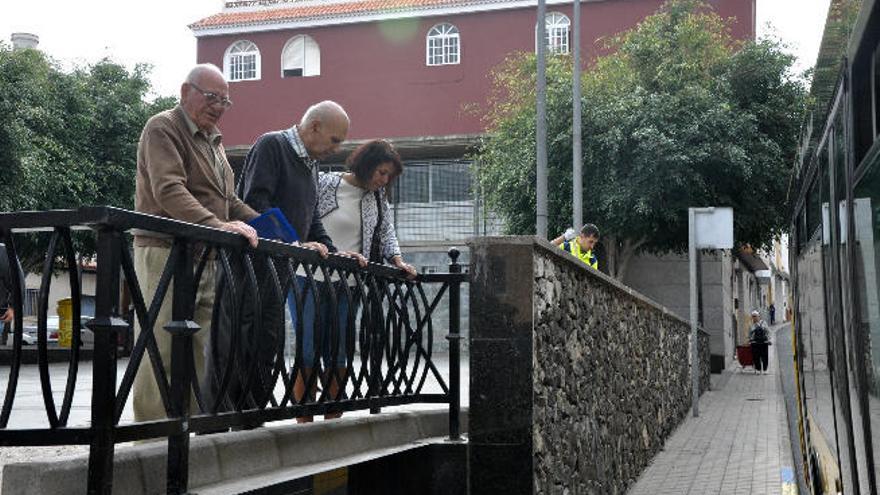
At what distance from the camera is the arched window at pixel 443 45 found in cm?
4178

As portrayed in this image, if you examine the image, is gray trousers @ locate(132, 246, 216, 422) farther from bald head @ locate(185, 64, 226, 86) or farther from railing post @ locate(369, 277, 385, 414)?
railing post @ locate(369, 277, 385, 414)

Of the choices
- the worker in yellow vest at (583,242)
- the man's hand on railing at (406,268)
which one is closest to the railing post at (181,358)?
the man's hand on railing at (406,268)

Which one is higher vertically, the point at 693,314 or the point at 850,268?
the point at 693,314

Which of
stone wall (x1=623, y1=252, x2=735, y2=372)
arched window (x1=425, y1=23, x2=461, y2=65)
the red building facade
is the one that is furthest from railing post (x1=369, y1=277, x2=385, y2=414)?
arched window (x1=425, y1=23, x2=461, y2=65)

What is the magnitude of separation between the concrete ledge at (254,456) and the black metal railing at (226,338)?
82 millimetres

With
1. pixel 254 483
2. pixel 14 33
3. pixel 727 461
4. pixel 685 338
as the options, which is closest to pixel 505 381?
pixel 254 483

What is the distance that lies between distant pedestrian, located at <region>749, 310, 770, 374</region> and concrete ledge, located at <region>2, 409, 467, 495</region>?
23.2m

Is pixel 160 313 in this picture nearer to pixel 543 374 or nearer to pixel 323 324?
pixel 323 324

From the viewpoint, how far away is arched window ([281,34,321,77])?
43.5 m

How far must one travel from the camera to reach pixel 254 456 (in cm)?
466

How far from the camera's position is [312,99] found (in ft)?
140

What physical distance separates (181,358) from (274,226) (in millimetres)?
1295

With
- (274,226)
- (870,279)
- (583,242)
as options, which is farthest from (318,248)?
(583,242)

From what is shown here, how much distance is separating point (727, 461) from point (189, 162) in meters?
8.05
